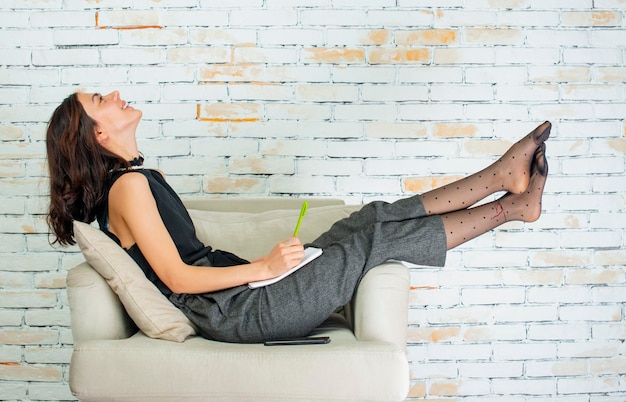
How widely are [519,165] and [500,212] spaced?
17 cm

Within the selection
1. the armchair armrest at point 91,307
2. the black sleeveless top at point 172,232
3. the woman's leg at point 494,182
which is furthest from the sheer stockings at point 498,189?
the armchair armrest at point 91,307

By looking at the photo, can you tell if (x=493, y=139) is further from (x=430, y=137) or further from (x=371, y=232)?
(x=371, y=232)

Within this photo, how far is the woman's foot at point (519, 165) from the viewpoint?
8.00 feet

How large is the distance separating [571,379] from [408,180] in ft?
3.58

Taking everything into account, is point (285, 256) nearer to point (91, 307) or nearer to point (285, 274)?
point (285, 274)

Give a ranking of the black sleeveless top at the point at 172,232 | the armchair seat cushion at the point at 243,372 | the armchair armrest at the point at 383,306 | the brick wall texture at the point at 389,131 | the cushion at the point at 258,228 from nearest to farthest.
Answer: the armchair seat cushion at the point at 243,372, the armchair armrest at the point at 383,306, the black sleeveless top at the point at 172,232, the cushion at the point at 258,228, the brick wall texture at the point at 389,131

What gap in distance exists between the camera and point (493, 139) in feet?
10.8

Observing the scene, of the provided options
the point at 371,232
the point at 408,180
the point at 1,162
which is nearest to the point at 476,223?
the point at 371,232

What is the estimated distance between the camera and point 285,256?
7.25 feet

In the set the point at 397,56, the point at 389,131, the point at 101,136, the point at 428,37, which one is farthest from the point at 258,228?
the point at 428,37

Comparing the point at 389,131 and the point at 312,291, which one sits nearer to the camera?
the point at 312,291

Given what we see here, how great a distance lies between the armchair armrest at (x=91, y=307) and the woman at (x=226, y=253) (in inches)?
6.2

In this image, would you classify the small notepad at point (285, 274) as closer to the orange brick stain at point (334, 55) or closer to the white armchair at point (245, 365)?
the white armchair at point (245, 365)

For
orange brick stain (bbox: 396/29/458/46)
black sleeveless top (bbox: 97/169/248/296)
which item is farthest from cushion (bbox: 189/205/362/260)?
orange brick stain (bbox: 396/29/458/46)
